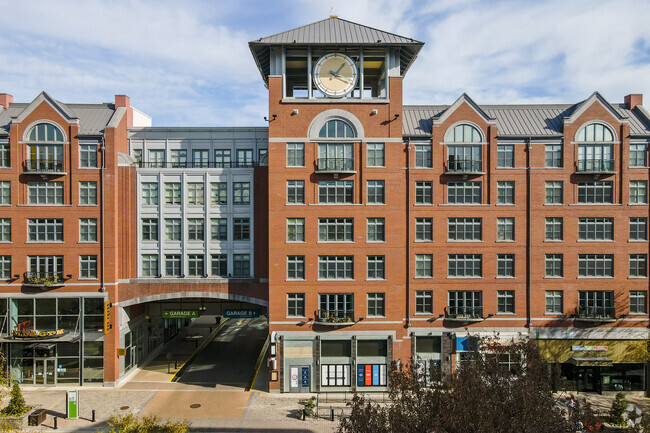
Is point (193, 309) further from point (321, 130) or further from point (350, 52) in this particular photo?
point (350, 52)

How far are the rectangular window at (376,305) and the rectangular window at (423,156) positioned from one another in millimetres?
10674

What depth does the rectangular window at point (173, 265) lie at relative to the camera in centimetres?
3641

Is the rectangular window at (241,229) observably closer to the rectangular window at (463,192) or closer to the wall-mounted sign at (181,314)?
the wall-mounted sign at (181,314)

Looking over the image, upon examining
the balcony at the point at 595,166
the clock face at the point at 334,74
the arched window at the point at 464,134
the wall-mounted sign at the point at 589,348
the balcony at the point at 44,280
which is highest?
the clock face at the point at 334,74

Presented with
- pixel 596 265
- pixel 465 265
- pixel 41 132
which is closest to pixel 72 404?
pixel 41 132

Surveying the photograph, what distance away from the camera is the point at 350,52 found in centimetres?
3531

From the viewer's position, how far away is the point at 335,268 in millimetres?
34500

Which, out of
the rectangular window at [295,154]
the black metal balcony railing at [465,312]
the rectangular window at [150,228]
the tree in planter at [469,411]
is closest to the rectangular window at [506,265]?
the black metal balcony railing at [465,312]

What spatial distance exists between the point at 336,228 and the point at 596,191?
816 inches

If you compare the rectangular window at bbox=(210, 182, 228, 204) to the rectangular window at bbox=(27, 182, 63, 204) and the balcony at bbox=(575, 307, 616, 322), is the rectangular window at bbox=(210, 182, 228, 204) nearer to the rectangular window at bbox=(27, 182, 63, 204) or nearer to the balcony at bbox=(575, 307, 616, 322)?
the rectangular window at bbox=(27, 182, 63, 204)

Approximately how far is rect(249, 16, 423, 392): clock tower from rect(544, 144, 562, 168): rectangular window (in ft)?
38.1

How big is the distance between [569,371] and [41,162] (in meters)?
44.3

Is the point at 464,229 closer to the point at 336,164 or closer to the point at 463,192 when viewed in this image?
the point at 463,192

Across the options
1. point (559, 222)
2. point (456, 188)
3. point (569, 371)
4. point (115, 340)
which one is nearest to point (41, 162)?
point (115, 340)
